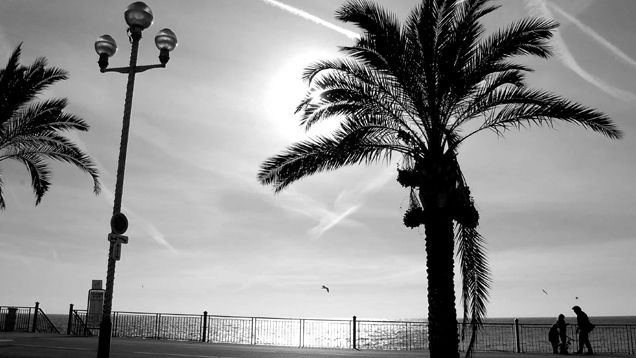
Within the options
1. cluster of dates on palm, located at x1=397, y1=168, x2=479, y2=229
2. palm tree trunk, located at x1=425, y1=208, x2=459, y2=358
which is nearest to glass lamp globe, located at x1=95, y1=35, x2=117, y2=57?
cluster of dates on palm, located at x1=397, y1=168, x2=479, y2=229

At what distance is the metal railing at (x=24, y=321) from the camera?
1184 inches

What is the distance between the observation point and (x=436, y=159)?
13.8m

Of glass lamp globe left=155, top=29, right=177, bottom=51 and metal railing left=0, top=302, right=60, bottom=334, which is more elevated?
glass lamp globe left=155, top=29, right=177, bottom=51

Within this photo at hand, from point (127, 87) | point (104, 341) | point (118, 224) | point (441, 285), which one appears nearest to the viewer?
point (104, 341)

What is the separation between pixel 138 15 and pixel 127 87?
155 cm

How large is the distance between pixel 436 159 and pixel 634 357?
12.4m

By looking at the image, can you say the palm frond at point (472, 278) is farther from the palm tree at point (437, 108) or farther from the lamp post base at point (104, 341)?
the lamp post base at point (104, 341)

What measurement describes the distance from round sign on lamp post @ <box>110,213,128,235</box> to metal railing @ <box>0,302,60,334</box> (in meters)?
21.0

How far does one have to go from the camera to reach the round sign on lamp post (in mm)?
12061

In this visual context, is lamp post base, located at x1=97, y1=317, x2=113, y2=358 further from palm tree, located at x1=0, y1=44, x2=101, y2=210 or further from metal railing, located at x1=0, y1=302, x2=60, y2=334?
metal railing, located at x1=0, y1=302, x2=60, y2=334

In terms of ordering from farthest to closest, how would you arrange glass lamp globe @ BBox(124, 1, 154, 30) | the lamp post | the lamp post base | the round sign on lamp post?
glass lamp globe @ BBox(124, 1, 154, 30)
the round sign on lamp post
the lamp post
the lamp post base

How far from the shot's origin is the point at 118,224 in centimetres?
1212

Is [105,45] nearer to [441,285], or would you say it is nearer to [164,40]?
[164,40]

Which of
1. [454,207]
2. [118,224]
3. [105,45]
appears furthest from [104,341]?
[454,207]
